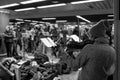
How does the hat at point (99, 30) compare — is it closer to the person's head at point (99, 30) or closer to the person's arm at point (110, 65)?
the person's head at point (99, 30)

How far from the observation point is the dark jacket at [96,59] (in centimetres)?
178

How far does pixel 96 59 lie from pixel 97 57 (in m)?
0.03

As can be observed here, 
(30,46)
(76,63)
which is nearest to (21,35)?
(30,46)

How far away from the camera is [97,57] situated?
1784 millimetres

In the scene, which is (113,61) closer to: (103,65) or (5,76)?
(103,65)

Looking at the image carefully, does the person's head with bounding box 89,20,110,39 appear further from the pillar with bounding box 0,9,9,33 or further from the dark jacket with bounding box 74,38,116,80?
the pillar with bounding box 0,9,9,33

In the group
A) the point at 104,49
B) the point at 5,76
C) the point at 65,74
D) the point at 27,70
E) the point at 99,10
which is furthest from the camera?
the point at 99,10

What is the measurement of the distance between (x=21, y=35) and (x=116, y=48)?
8326 mm

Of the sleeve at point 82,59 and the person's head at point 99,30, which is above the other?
the person's head at point 99,30

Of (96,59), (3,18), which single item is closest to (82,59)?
(96,59)

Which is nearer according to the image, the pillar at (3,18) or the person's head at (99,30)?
the person's head at (99,30)

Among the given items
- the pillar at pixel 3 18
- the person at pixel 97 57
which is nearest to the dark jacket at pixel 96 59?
the person at pixel 97 57

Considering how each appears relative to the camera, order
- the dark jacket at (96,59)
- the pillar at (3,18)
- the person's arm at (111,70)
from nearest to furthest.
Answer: the dark jacket at (96,59) < the person's arm at (111,70) < the pillar at (3,18)

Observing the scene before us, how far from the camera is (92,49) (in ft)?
5.88
